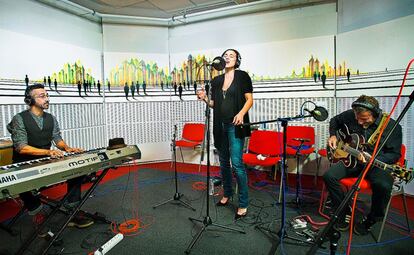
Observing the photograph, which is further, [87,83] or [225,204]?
[87,83]

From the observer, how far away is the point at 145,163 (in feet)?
16.9

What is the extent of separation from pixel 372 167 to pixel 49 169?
266cm

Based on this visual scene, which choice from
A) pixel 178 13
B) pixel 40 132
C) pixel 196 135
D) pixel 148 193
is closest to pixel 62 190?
pixel 148 193

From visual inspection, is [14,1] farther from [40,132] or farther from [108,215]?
[108,215]

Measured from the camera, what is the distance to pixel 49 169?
1686 millimetres

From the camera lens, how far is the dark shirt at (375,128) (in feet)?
7.40

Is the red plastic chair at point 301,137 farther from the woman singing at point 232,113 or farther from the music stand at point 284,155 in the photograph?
the music stand at point 284,155

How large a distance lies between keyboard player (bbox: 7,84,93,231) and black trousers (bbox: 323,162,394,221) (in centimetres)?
240

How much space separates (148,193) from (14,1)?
3.28m

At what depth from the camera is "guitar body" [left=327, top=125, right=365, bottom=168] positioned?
7.91 ft

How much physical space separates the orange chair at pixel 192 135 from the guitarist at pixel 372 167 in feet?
7.74

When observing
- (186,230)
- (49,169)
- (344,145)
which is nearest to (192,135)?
(186,230)

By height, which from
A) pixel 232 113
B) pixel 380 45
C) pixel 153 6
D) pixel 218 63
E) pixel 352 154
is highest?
pixel 153 6

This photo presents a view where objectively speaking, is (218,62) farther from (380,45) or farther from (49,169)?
(380,45)
